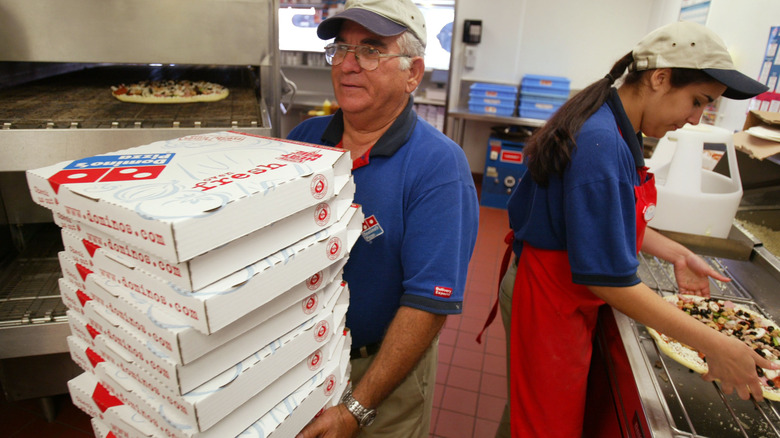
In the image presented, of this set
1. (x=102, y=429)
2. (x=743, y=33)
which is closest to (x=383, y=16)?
(x=102, y=429)

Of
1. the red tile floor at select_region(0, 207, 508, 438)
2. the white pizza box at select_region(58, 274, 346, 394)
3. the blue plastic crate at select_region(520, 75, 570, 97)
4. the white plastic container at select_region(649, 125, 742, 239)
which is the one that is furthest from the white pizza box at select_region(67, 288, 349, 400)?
the blue plastic crate at select_region(520, 75, 570, 97)

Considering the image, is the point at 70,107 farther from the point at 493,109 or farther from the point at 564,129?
the point at 493,109

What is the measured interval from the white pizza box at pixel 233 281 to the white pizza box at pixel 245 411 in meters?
0.21

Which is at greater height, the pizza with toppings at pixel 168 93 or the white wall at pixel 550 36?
the white wall at pixel 550 36

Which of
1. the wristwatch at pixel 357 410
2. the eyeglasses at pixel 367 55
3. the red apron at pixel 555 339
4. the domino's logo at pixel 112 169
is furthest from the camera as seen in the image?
the red apron at pixel 555 339

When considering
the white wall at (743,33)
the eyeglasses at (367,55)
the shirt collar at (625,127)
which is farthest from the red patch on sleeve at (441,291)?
the white wall at (743,33)

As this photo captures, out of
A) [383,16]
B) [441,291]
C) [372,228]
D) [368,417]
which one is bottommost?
[368,417]

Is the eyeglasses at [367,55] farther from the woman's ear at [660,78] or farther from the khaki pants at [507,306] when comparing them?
the khaki pants at [507,306]

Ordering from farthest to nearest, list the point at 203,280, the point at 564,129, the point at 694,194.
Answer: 1. the point at 694,194
2. the point at 564,129
3. the point at 203,280

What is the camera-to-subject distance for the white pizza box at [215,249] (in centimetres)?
62

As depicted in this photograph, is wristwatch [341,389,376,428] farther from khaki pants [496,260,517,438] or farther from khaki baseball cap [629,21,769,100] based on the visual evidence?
khaki baseball cap [629,21,769,100]

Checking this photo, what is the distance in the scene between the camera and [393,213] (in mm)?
1150

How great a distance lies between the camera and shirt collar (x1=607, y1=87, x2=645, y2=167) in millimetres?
1385

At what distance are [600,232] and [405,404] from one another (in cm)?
73
